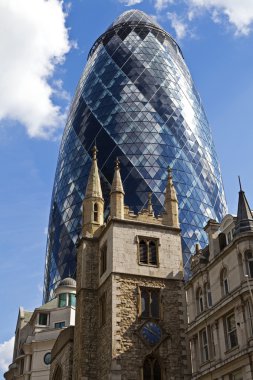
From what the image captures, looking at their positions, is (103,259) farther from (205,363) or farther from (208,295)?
(205,363)

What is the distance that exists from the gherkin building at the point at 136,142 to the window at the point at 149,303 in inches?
910

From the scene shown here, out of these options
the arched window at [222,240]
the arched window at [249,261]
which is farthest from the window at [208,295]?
the arched window at [249,261]

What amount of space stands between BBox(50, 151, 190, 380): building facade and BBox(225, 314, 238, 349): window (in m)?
8.01

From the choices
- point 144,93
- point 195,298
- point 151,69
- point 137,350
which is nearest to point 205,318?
point 195,298

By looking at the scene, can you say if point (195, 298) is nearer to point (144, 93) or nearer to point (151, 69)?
point (144, 93)

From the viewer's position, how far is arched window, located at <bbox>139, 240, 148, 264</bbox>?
1406 inches

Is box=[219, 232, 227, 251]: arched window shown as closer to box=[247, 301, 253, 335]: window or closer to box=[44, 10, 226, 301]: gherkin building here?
box=[247, 301, 253, 335]: window

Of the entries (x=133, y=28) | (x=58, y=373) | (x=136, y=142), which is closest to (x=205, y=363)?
(x=58, y=373)

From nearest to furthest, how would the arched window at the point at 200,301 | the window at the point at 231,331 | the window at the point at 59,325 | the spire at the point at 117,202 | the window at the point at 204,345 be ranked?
the window at the point at 231,331
the window at the point at 204,345
the arched window at the point at 200,301
the spire at the point at 117,202
the window at the point at 59,325

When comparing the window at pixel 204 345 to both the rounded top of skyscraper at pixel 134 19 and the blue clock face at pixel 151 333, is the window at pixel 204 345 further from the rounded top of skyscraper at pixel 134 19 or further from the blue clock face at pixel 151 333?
the rounded top of skyscraper at pixel 134 19

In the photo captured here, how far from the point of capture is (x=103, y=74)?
238ft

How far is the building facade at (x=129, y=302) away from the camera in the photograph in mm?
32625

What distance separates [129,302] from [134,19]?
55963 millimetres

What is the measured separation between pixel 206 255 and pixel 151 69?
149ft
